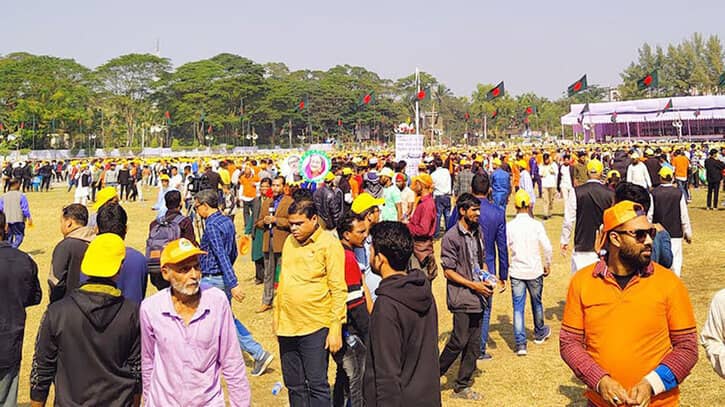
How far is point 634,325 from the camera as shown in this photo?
9.08 feet

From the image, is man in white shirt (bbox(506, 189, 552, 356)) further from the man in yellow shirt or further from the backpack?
the backpack

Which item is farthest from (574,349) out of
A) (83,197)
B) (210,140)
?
(210,140)

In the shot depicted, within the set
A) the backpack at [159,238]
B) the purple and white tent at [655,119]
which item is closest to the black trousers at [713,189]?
the backpack at [159,238]

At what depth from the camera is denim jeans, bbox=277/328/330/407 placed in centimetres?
421

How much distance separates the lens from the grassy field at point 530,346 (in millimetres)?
5633

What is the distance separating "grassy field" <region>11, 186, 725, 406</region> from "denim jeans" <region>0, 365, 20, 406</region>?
1.93 metres

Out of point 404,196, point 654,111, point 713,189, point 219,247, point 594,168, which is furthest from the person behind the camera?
point 654,111

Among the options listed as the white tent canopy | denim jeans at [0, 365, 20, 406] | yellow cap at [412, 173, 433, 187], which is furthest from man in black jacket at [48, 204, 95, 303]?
the white tent canopy

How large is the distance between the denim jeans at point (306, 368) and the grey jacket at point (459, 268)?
1.52 metres

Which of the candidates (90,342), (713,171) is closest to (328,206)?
(90,342)

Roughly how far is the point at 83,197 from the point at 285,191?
48.9 feet

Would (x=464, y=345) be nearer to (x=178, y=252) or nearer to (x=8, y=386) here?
(x=178, y=252)

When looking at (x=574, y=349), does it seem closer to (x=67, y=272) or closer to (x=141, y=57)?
(x=67, y=272)

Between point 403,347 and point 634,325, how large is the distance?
101cm
